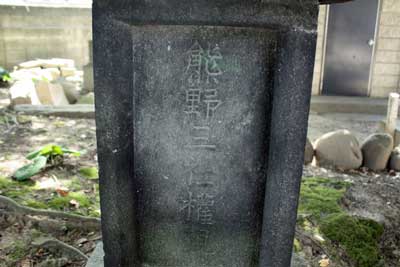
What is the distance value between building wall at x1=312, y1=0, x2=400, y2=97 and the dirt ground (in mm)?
4204

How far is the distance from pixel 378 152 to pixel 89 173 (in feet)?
11.4

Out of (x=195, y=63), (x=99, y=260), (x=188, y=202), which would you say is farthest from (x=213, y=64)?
(x=99, y=260)

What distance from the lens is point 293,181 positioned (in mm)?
A: 2164

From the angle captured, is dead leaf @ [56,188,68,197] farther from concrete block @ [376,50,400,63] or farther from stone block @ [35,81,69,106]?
concrete block @ [376,50,400,63]

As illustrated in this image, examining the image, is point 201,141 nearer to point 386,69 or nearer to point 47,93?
point 47,93

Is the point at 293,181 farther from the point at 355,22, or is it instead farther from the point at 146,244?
the point at 355,22

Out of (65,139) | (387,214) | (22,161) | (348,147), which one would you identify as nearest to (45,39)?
(65,139)

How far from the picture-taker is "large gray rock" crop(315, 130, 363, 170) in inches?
202

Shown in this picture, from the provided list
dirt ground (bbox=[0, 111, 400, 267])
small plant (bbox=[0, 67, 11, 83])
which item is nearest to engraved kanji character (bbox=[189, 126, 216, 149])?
dirt ground (bbox=[0, 111, 400, 267])

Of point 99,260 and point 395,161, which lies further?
point 395,161

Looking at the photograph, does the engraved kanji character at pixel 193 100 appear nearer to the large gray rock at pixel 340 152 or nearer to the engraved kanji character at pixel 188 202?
the engraved kanji character at pixel 188 202

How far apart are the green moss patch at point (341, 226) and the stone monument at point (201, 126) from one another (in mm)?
1285

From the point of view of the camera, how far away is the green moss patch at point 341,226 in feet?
10.9

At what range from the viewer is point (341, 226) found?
11.7 ft
